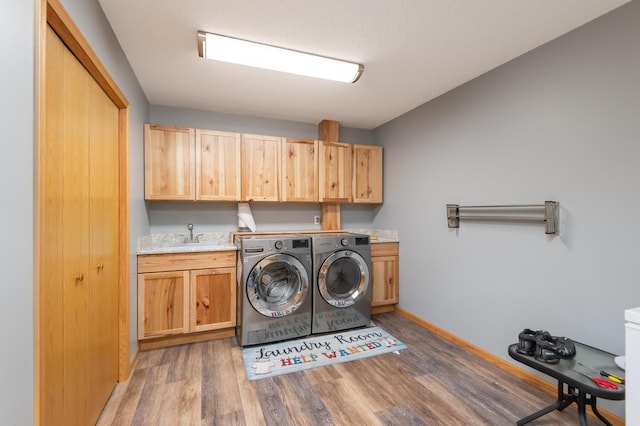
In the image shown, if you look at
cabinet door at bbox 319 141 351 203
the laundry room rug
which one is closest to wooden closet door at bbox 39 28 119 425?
the laundry room rug

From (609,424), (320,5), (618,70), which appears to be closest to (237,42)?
(320,5)

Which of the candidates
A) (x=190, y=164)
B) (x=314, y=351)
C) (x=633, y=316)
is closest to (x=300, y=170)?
(x=190, y=164)

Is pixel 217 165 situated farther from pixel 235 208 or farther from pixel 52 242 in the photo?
pixel 52 242

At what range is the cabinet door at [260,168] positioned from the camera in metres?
3.16

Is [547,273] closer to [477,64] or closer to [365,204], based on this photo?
[477,64]

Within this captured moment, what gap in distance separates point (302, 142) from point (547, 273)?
263 centimetres

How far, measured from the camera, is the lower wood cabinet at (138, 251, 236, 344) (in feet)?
8.15

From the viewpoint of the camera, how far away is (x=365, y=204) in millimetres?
4039

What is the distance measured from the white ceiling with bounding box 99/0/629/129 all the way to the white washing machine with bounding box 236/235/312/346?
1.48 meters

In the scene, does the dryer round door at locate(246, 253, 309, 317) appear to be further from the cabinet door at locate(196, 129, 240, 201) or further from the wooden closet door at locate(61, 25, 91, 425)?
the wooden closet door at locate(61, 25, 91, 425)

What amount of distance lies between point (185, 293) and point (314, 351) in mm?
1295

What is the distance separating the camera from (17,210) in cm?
85

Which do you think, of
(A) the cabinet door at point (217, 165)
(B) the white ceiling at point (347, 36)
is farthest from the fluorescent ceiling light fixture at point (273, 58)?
(A) the cabinet door at point (217, 165)

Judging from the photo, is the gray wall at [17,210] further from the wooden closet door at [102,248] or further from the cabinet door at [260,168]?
the cabinet door at [260,168]
